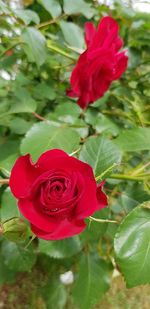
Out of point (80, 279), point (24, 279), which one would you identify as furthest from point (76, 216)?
point (24, 279)

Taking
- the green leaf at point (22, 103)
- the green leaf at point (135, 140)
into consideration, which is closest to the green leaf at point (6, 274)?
the green leaf at point (22, 103)

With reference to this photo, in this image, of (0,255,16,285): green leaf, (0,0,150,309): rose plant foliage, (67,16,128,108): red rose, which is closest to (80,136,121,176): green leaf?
(0,0,150,309): rose plant foliage

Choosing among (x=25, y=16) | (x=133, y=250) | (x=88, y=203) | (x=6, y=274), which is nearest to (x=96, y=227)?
(x=133, y=250)

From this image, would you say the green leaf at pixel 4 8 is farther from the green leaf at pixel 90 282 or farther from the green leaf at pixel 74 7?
the green leaf at pixel 90 282

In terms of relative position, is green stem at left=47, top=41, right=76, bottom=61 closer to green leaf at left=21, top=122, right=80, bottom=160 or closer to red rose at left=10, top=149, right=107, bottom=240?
green leaf at left=21, top=122, right=80, bottom=160

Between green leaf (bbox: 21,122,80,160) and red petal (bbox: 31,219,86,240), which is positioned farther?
green leaf (bbox: 21,122,80,160)

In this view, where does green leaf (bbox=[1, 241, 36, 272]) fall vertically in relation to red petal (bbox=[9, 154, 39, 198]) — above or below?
below

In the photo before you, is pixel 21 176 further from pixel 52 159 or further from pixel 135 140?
pixel 135 140

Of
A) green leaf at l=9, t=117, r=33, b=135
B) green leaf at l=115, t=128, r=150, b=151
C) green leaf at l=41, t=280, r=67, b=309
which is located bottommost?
green leaf at l=41, t=280, r=67, b=309
